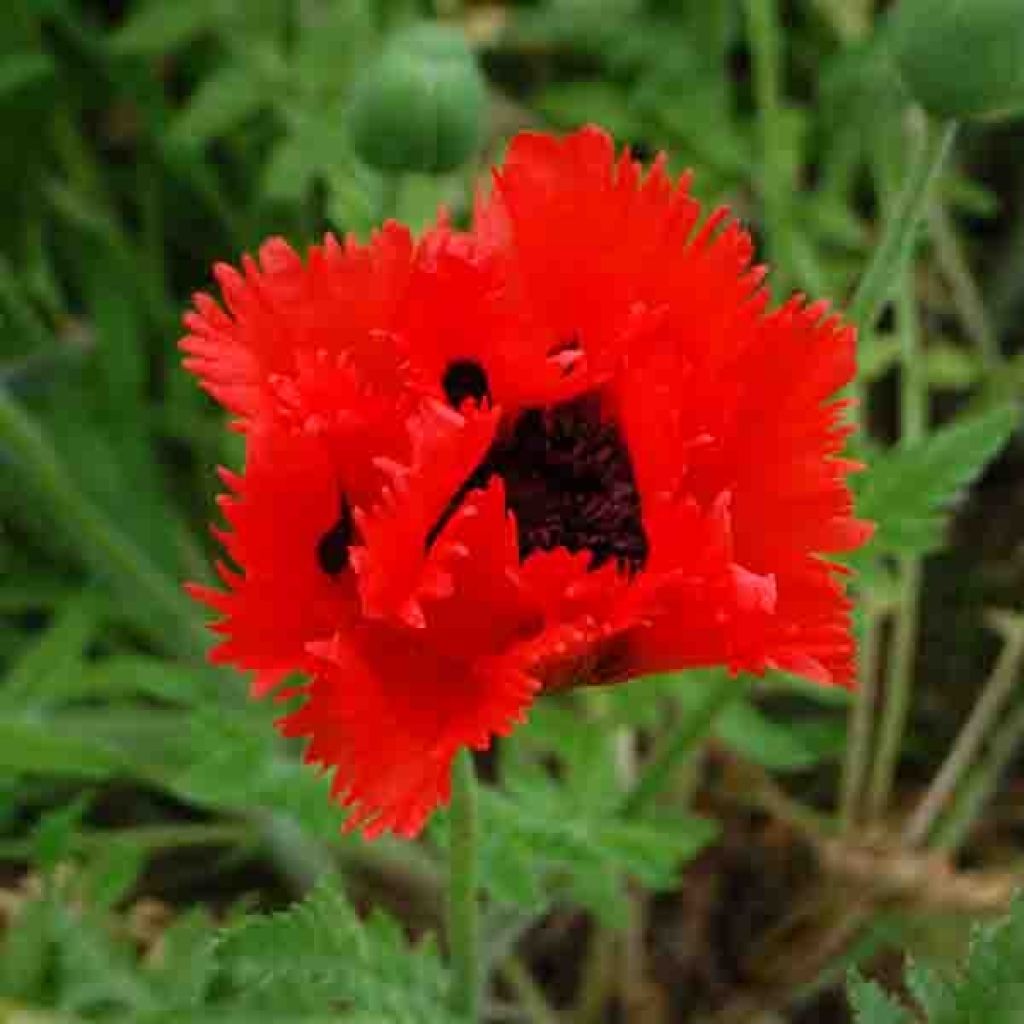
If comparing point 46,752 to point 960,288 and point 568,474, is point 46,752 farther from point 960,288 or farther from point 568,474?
point 960,288

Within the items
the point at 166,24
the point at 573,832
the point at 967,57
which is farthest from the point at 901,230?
the point at 166,24

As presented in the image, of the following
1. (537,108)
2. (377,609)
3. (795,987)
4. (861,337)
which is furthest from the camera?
(537,108)

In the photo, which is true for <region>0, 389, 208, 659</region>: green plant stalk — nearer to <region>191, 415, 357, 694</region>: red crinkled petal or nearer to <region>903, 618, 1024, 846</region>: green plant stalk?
<region>191, 415, 357, 694</region>: red crinkled petal

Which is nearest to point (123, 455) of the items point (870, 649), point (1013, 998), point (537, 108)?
point (537, 108)

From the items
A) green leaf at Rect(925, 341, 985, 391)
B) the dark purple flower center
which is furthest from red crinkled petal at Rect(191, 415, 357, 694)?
green leaf at Rect(925, 341, 985, 391)

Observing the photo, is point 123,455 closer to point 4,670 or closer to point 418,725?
point 4,670

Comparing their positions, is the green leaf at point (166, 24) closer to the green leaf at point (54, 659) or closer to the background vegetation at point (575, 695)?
the background vegetation at point (575, 695)

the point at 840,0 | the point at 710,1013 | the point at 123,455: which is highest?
the point at 840,0
